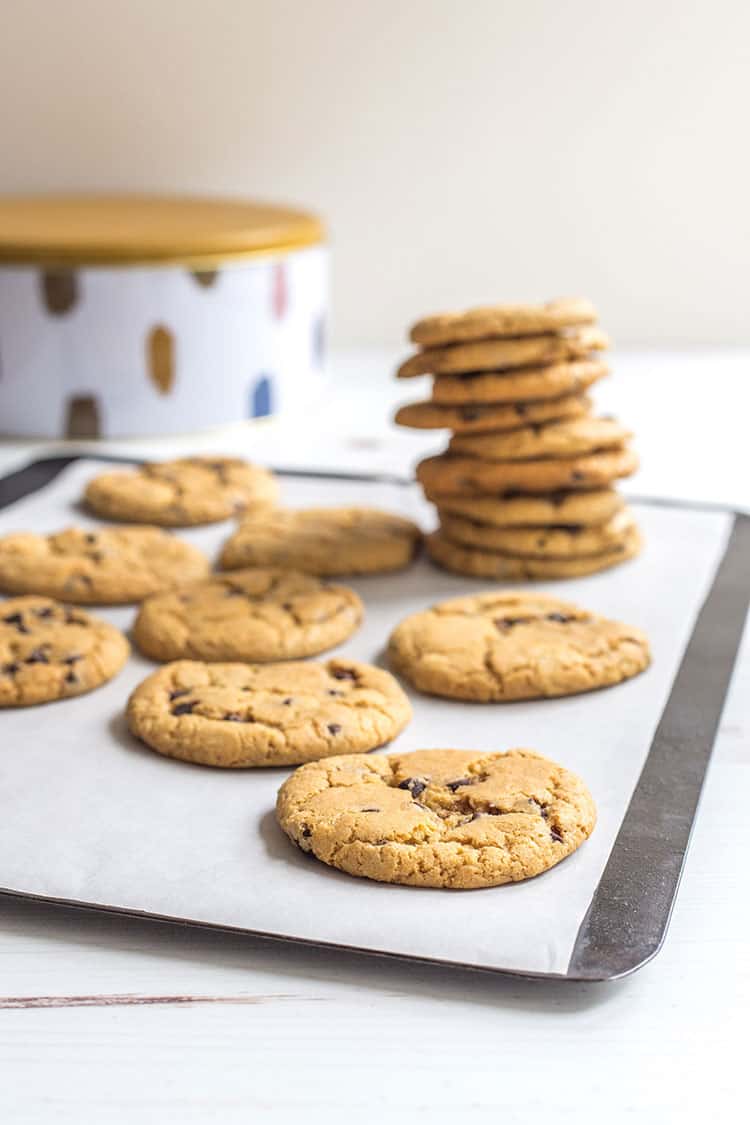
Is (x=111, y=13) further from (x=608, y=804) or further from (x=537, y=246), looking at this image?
(x=608, y=804)

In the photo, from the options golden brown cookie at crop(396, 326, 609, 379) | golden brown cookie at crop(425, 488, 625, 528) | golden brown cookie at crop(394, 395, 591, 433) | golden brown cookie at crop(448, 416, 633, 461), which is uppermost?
golden brown cookie at crop(396, 326, 609, 379)

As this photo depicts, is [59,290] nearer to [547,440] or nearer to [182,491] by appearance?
[182,491]

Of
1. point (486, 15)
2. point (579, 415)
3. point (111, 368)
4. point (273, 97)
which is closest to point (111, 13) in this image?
point (273, 97)

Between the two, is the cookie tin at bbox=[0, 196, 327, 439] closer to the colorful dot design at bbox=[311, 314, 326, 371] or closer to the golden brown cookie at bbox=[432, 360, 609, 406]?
the colorful dot design at bbox=[311, 314, 326, 371]

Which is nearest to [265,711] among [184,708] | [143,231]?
[184,708]

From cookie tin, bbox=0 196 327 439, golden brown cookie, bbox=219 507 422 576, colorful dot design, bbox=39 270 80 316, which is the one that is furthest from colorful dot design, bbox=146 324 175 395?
golden brown cookie, bbox=219 507 422 576

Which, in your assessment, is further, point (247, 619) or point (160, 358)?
point (160, 358)

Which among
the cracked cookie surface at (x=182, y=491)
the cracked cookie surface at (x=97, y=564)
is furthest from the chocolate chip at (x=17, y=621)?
the cracked cookie surface at (x=182, y=491)
